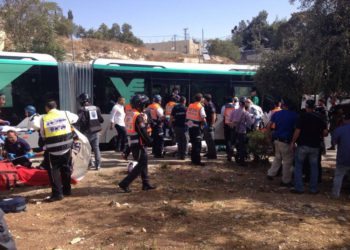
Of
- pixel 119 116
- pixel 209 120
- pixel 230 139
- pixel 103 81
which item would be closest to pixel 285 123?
pixel 209 120

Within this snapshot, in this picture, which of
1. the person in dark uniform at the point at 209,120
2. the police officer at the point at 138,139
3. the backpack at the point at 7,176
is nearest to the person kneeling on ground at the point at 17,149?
the backpack at the point at 7,176

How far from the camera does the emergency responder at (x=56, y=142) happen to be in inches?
271

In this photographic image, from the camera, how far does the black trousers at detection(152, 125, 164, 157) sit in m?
11.1

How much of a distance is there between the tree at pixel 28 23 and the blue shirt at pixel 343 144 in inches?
1002

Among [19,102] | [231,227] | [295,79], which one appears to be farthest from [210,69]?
[231,227]

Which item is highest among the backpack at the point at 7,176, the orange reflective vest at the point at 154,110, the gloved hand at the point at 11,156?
the orange reflective vest at the point at 154,110

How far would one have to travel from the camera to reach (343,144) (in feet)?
24.0

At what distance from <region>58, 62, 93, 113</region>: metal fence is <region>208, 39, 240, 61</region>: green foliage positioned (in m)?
50.9

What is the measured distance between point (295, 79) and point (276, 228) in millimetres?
5424

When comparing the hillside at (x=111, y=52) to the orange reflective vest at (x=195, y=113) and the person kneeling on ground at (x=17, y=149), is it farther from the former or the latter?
the person kneeling on ground at (x=17, y=149)

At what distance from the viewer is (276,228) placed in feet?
18.4

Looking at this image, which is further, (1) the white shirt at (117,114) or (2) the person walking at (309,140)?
(1) the white shirt at (117,114)

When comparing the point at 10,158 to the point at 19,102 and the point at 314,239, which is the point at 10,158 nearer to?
the point at 19,102

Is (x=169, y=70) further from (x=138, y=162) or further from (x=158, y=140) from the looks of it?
(x=138, y=162)
